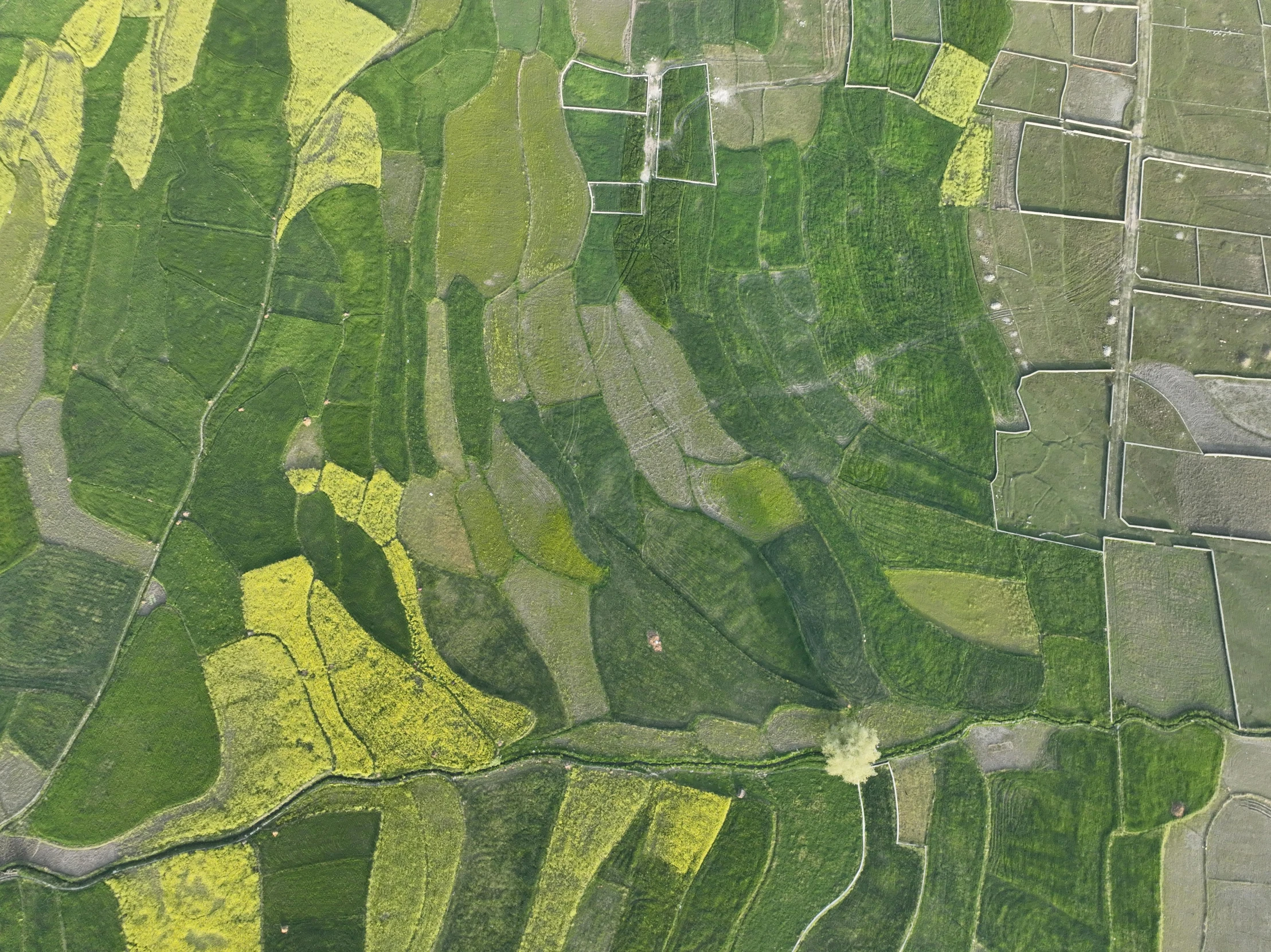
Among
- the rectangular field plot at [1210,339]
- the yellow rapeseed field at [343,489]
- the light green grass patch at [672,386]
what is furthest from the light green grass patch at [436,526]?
the rectangular field plot at [1210,339]

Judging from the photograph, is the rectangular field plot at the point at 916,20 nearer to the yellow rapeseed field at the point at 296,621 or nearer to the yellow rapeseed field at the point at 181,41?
the yellow rapeseed field at the point at 181,41

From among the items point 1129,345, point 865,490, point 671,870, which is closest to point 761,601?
point 865,490

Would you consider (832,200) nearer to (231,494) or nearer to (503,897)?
(231,494)

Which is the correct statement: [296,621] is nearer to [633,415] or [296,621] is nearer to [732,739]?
[633,415]

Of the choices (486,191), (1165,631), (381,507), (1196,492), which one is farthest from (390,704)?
(1196,492)

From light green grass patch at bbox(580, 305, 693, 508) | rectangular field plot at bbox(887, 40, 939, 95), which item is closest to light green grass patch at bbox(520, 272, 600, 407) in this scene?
light green grass patch at bbox(580, 305, 693, 508)

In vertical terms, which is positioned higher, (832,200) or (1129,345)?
(832,200)

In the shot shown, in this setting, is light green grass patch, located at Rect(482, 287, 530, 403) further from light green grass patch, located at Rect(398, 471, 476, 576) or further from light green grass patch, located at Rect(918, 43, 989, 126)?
light green grass patch, located at Rect(918, 43, 989, 126)
